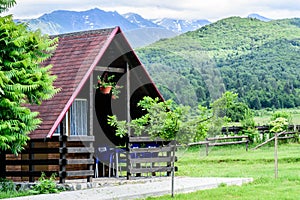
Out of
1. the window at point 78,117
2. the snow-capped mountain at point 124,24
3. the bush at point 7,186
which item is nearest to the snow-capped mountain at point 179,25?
the snow-capped mountain at point 124,24

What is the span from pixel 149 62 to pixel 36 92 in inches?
124

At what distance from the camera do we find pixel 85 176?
19656mm

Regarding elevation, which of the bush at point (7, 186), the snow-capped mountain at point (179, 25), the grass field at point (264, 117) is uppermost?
the snow-capped mountain at point (179, 25)

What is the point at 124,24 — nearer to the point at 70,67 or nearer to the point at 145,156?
the point at 145,156

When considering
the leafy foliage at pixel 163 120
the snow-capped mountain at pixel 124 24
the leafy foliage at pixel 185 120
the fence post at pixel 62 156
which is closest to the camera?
the leafy foliage at pixel 185 120

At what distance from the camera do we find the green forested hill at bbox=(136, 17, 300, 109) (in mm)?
14531

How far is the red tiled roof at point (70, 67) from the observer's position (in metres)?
17.5

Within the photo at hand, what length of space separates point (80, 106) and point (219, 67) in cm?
522

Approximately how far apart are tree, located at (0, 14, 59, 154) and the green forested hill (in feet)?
8.93

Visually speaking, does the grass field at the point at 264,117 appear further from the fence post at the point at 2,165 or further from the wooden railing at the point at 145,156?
the fence post at the point at 2,165

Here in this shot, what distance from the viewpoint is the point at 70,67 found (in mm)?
18688

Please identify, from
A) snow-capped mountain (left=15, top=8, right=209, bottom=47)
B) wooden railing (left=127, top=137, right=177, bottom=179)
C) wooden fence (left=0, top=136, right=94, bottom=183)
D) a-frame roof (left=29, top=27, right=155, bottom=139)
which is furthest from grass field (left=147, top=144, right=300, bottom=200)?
a-frame roof (left=29, top=27, right=155, bottom=139)

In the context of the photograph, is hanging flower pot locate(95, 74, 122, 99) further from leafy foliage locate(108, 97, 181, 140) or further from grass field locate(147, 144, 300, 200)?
leafy foliage locate(108, 97, 181, 140)

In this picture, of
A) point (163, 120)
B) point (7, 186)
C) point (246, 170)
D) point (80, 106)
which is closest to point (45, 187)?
point (7, 186)
